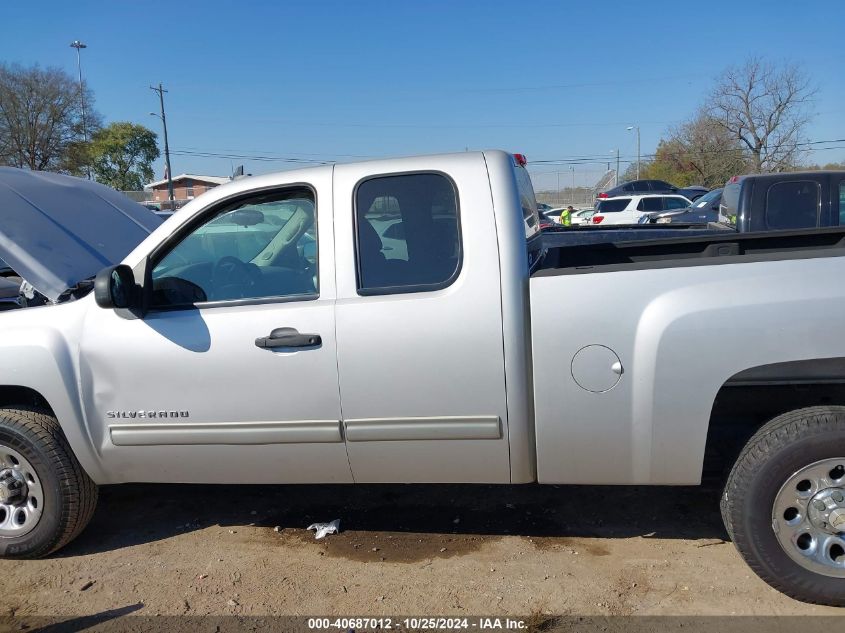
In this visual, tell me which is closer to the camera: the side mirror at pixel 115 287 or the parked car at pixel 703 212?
the side mirror at pixel 115 287

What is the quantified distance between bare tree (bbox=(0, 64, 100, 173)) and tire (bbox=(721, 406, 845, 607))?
4776 cm

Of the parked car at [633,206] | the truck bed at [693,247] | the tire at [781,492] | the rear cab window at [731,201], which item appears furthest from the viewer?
the parked car at [633,206]

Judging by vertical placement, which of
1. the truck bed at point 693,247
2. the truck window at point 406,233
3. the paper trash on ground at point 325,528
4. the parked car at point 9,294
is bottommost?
the paper trash on ground at point 325,528

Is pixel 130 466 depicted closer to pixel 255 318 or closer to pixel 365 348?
pixel 255 318

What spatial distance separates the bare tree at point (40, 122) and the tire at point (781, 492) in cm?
4776

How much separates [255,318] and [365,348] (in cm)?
55

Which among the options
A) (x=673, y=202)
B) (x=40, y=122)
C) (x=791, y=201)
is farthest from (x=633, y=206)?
(x=40, y=122)

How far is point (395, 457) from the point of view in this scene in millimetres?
3213

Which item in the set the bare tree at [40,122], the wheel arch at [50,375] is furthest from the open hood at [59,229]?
the bare tree at [40,122]

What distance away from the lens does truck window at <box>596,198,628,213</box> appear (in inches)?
1024

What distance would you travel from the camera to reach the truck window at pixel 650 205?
2514 cm

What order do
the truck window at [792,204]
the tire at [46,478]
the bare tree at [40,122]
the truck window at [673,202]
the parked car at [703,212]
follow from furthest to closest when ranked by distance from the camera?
the bare tree at [40,122] → the truck window at [673,202] → the parked car at [703,212] → the truck window at [792,204] → the tire at [46,478]

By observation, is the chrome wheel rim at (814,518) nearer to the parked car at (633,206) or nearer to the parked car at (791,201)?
the parked car at (791,201)

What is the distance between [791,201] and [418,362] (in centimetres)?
708
